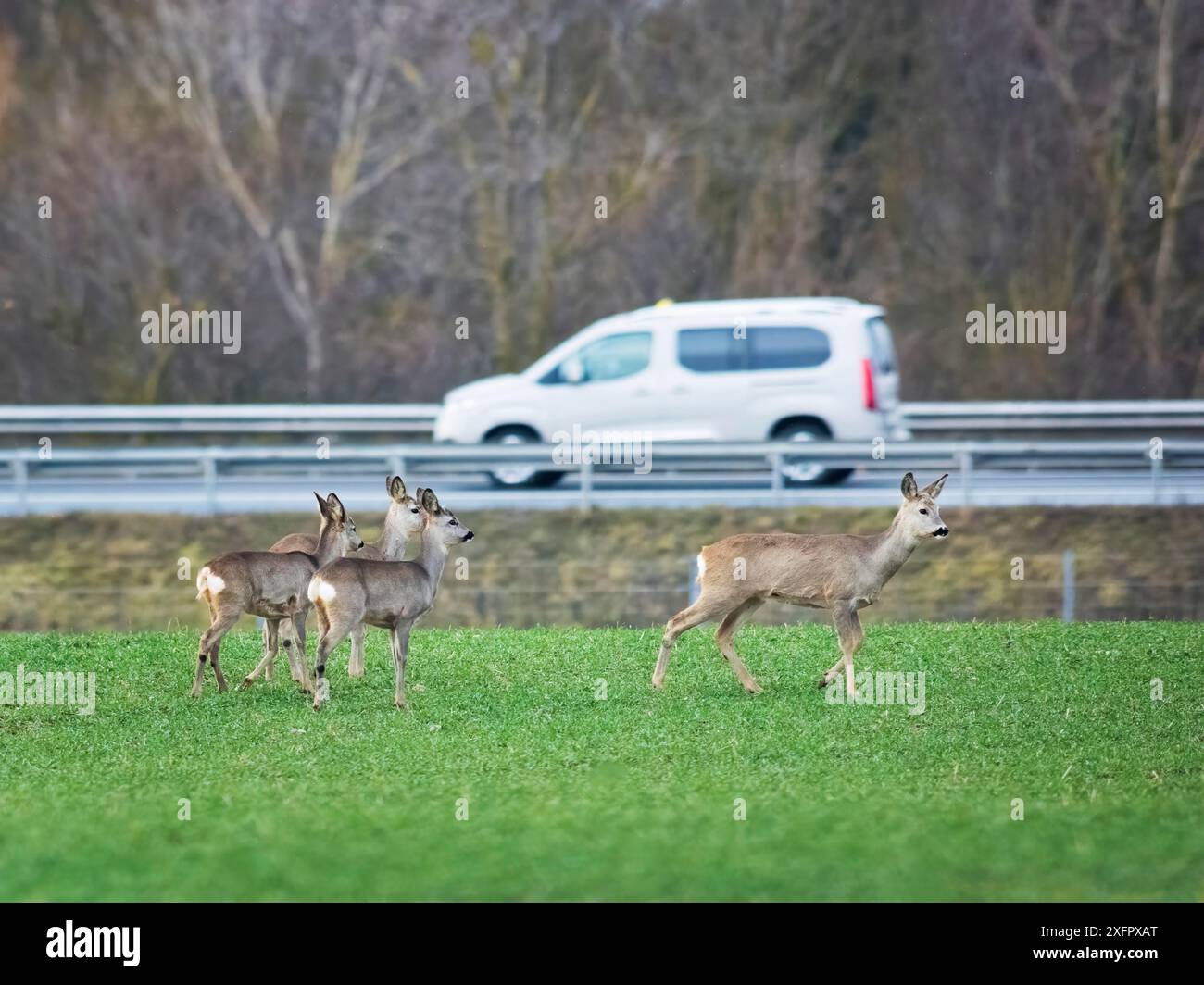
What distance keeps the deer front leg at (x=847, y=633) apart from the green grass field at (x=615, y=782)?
0.29 m

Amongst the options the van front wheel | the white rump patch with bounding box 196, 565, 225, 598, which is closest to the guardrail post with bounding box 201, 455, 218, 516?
the van front wheel

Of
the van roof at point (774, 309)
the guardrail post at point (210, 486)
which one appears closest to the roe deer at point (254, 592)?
the guardrail post at point (210, 486)

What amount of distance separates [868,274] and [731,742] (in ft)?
87.3

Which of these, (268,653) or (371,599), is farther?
(268,653)

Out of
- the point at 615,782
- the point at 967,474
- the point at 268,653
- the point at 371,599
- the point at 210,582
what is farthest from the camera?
the point at 967,474

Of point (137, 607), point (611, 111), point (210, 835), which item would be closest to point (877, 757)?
point (210, 835)

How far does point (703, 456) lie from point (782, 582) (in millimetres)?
9466

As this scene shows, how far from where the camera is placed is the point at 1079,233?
118 ft

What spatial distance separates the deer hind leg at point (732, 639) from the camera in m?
13.1

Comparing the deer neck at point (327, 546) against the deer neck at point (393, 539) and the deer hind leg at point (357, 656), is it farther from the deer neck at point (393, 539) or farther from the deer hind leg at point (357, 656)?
the deer hind leg at point (357, 656)

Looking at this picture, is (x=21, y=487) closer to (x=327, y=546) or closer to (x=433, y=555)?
(x=327, y=546)

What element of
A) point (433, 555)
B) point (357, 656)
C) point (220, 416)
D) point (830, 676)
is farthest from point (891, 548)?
point (220, 416)

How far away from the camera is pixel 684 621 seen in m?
13.2
